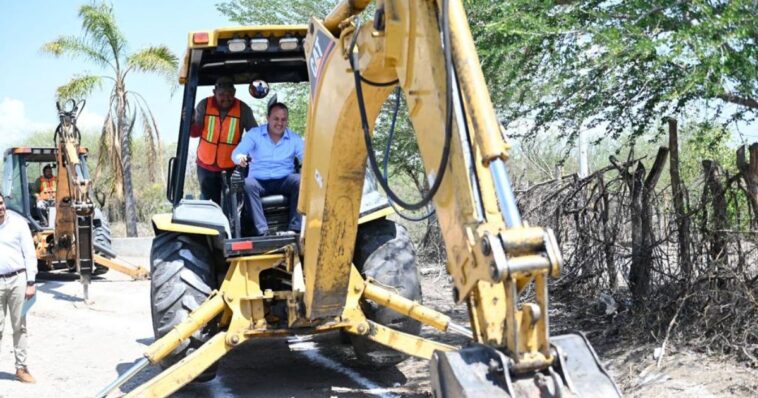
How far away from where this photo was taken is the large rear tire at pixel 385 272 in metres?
6.78

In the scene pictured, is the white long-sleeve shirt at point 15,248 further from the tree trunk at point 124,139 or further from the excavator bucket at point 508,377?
the tree trunk at point 124,139

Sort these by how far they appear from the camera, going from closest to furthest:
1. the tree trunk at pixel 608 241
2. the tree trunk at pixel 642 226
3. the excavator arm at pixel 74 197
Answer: the tree trunk at pixel 642 226 < the tree trunk at pixel 608 241 < the excavator arm at pixel 74 197

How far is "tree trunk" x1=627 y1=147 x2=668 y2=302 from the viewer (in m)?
7.89

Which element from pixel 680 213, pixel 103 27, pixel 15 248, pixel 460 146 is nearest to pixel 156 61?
pixel 103 27

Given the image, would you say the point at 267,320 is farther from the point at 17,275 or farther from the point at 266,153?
the point at 17,275

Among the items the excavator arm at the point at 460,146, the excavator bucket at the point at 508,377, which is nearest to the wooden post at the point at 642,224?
the excavator arm at the point at 460,146

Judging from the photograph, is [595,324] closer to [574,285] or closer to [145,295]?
[574,285]

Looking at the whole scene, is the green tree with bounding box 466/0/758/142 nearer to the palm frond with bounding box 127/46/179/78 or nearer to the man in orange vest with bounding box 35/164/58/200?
the man in orange vest with bounding box 35/164/58/200

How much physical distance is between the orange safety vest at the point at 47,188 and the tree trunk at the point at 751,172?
1414 cm

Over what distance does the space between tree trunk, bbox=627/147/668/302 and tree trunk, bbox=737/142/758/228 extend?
1076mm

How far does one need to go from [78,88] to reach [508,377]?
77.6ft

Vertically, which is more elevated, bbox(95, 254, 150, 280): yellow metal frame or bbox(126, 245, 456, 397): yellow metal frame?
bbox(126, 245, 456, 397): yellow metal frame

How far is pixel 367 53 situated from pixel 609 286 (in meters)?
5.66

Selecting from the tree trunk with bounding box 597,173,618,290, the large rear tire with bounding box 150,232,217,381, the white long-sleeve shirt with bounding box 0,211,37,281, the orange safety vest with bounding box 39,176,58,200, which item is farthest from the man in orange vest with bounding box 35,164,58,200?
the tree trunk with bounding box 597,173,618,290
